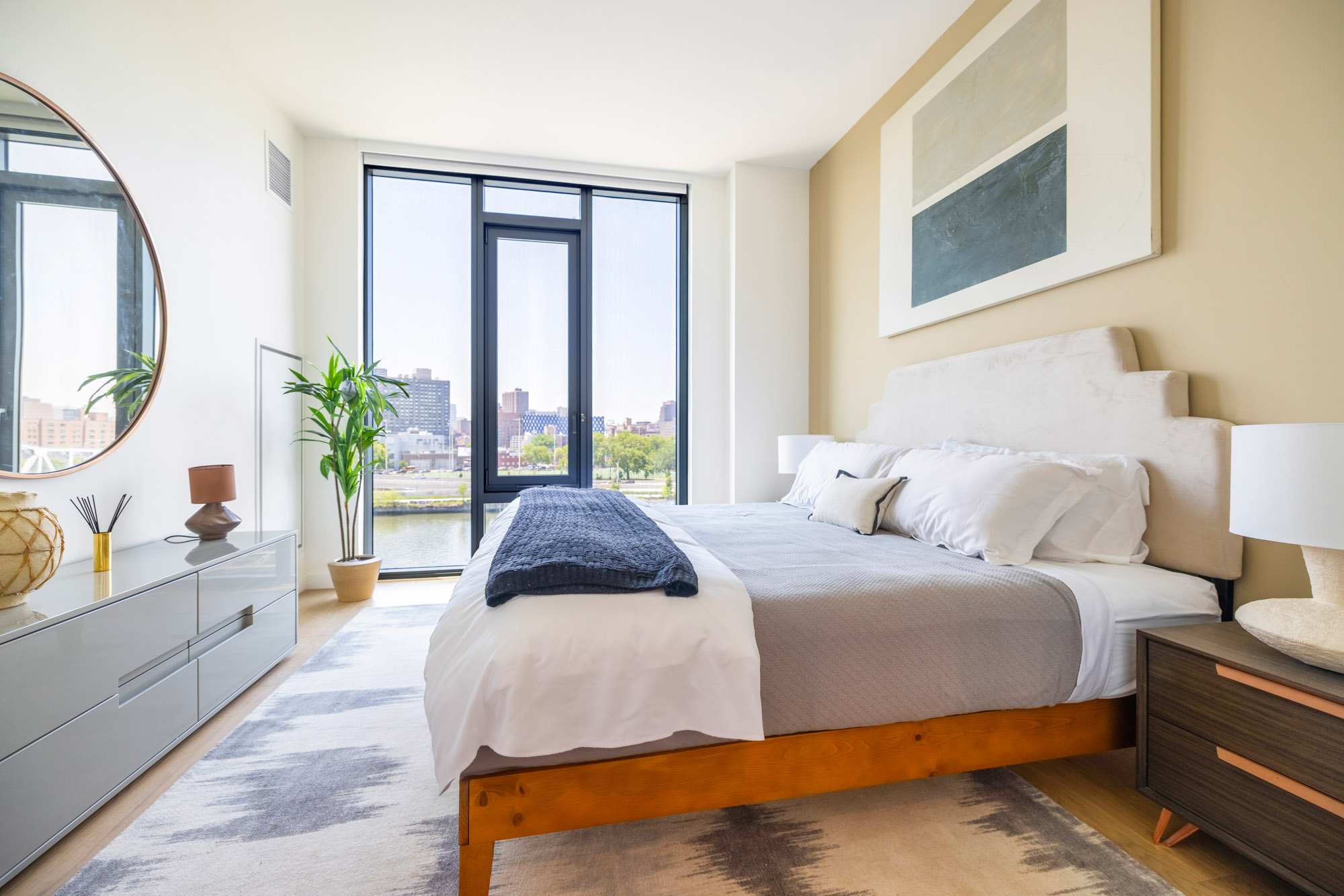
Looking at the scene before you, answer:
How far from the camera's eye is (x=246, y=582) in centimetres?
226

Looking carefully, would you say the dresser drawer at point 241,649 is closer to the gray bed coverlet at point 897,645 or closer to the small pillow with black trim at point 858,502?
the gray bed coverlet at point 897,645

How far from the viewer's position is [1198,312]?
1.79 m

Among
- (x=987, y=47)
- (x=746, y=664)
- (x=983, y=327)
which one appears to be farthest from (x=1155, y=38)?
(x=746, y=664)

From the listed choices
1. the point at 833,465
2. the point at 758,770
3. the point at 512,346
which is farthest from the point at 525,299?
the point at 758,770

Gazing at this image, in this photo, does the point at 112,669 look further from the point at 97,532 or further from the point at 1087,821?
the point at 1087,821

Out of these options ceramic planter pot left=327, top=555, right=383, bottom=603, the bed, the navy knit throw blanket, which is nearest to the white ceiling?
the bed

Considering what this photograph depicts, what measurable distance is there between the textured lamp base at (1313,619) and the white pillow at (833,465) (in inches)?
53.2

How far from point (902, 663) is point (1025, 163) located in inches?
82.7

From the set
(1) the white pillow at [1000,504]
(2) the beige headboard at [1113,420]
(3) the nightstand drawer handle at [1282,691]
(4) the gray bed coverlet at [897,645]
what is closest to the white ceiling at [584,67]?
(2) the beige headboard at [1113,420]

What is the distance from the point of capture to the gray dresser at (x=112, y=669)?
1307 millimetres

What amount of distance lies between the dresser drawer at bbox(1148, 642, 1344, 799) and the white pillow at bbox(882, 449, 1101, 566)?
0.43 m

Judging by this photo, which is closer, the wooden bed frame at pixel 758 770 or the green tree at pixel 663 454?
the wooden bed frame at pixel 758 770

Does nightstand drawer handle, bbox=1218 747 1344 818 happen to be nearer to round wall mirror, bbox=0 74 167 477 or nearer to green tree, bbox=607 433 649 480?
round wall mirror, bbox=0 74 167 477

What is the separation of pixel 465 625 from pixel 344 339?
10.9 ft
